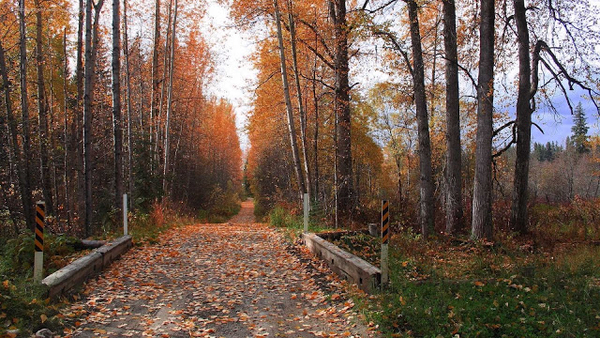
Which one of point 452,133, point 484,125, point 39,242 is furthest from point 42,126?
A: point 484,125

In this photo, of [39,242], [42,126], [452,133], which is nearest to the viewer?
[39,242]

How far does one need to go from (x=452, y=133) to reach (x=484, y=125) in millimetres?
2402

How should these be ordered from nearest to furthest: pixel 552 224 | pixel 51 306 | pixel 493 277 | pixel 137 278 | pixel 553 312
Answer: pixel 553 312 < pixel 51 306 < pixel 493 277 < pixel 137 278 < pixel 552 224

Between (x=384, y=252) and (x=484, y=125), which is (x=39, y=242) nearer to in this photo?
(x=384, y=252)

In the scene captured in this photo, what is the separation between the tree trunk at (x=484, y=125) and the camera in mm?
8430

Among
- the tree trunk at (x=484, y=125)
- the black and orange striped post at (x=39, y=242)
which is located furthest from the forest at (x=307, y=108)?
the black and orange striped post at (x=39, y=242)

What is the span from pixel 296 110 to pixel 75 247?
11.0 meters

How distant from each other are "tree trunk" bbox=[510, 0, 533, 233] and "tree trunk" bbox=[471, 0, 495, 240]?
2337 mm

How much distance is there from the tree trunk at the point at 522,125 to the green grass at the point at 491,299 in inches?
158

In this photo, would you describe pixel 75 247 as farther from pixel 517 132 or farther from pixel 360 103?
pixel 360 103

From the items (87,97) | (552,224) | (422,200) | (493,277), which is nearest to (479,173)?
(422,200)

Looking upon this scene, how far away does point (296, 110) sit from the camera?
17312mm

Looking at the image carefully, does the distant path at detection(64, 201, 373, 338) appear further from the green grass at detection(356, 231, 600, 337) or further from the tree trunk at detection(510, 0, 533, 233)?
the tree trunk at detection(510, 0, 533, 233)

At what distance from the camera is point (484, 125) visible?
337 inches
